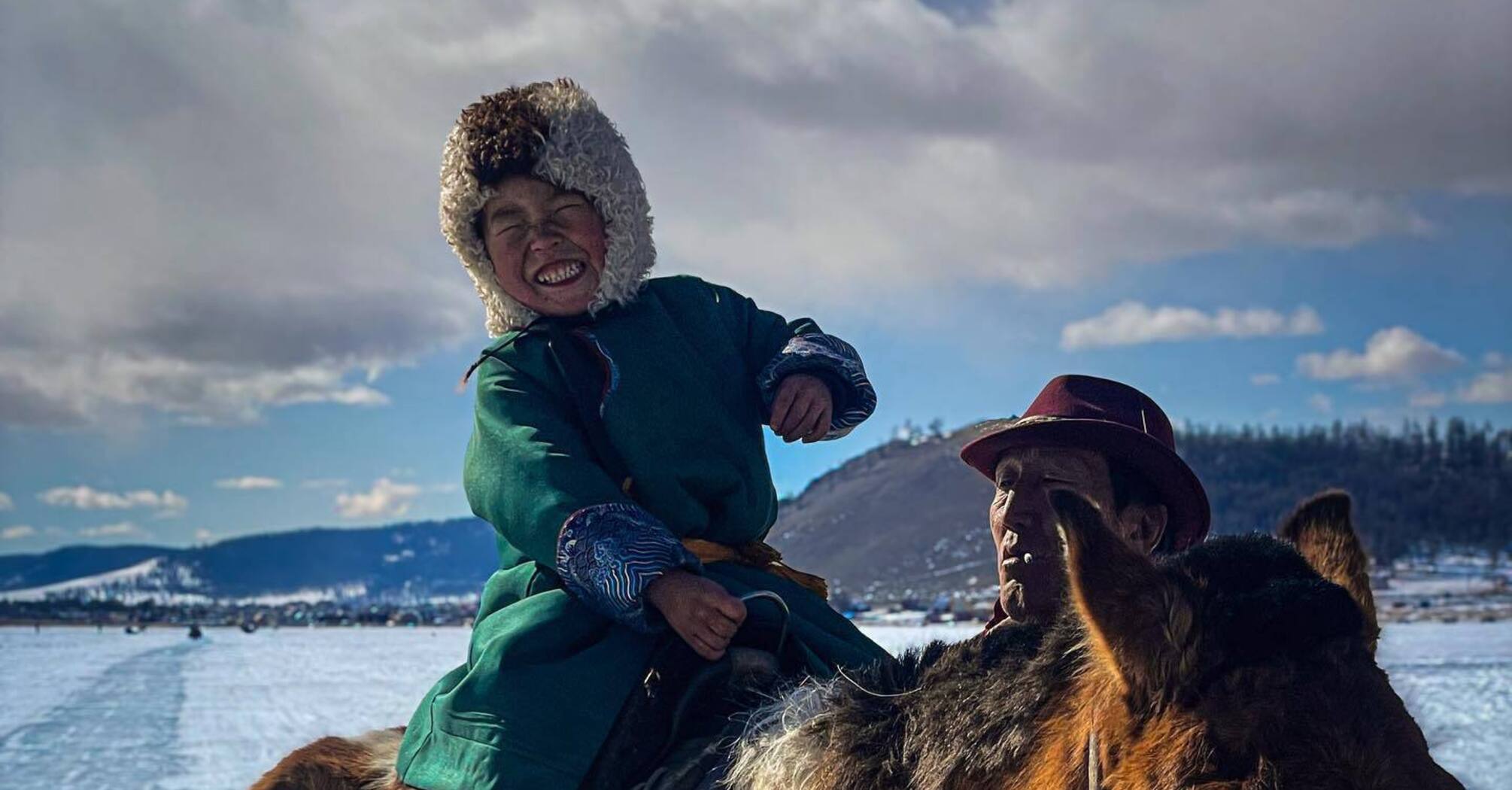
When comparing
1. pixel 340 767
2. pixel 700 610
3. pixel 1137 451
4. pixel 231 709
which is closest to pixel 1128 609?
pixel 700 610

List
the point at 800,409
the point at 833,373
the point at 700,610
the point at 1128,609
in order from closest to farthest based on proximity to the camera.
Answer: the point at 1128,609
the point at 700,610
the point at 800,409
the point at 833,373

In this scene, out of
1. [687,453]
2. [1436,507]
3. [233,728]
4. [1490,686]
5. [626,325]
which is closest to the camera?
[687,453]

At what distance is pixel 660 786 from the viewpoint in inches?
89.7

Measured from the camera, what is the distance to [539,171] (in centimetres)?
291

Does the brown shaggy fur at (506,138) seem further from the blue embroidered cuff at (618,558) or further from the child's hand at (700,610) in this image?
the child's hand at (700,610)

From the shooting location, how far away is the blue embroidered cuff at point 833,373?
114 inches

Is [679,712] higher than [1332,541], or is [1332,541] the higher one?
[1332,541]

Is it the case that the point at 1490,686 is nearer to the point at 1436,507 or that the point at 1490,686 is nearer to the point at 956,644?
the point at 956,644

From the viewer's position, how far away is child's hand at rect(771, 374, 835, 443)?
2.82 meters

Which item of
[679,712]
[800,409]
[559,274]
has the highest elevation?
[559,274]

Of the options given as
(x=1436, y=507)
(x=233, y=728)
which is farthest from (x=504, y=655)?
(x=1436, y=507)

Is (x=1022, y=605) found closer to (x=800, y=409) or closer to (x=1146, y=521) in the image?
(x=1146, y=521)

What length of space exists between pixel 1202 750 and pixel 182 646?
47520mm

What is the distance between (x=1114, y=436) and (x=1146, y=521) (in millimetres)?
252
